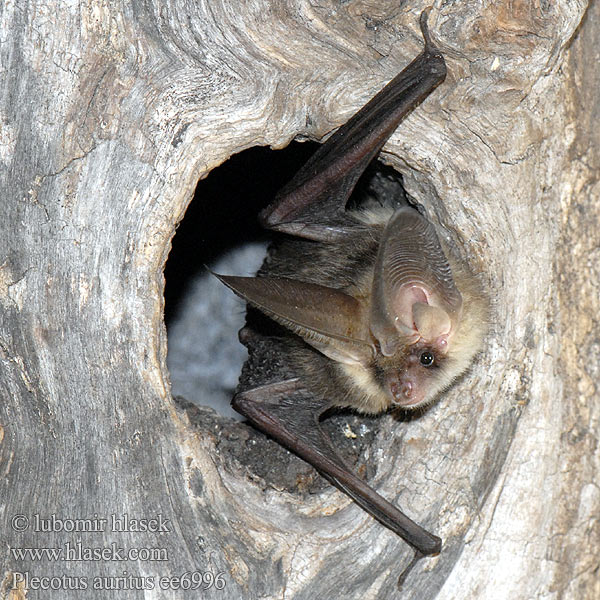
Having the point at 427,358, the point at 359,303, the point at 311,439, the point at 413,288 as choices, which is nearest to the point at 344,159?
the point at 359,303

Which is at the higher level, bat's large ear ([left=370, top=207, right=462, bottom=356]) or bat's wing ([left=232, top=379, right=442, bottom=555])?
bat's large ear ([left=370, top=207, right=462, bottom=356])

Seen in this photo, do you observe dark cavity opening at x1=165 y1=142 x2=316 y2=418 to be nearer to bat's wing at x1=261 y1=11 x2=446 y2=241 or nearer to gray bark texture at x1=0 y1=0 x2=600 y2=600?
bat's wing at x1=261 y1=11 x2=446 y2=241

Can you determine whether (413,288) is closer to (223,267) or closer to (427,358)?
(427,358)

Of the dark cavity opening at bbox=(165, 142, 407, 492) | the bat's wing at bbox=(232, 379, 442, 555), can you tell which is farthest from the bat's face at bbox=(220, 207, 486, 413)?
the dark cavity opening at bbox=(165, 142, 407, 492)

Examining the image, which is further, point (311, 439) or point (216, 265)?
point (216, 265)

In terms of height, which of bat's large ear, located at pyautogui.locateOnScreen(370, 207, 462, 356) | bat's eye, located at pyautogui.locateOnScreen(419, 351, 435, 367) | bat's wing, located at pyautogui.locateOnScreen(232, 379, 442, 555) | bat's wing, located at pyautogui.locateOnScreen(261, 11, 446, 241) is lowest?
bat's wing, located at pyautogui.locateOnScreen(232, 379, 442, 555)

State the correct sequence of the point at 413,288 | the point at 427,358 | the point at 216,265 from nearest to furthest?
the point at 413,288 < the point at 427,358 < the point at 216,265

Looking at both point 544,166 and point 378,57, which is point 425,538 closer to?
point 544,166

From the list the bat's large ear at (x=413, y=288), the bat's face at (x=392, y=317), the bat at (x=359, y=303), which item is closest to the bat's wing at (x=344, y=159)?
the bat at (x=359, y=303)
